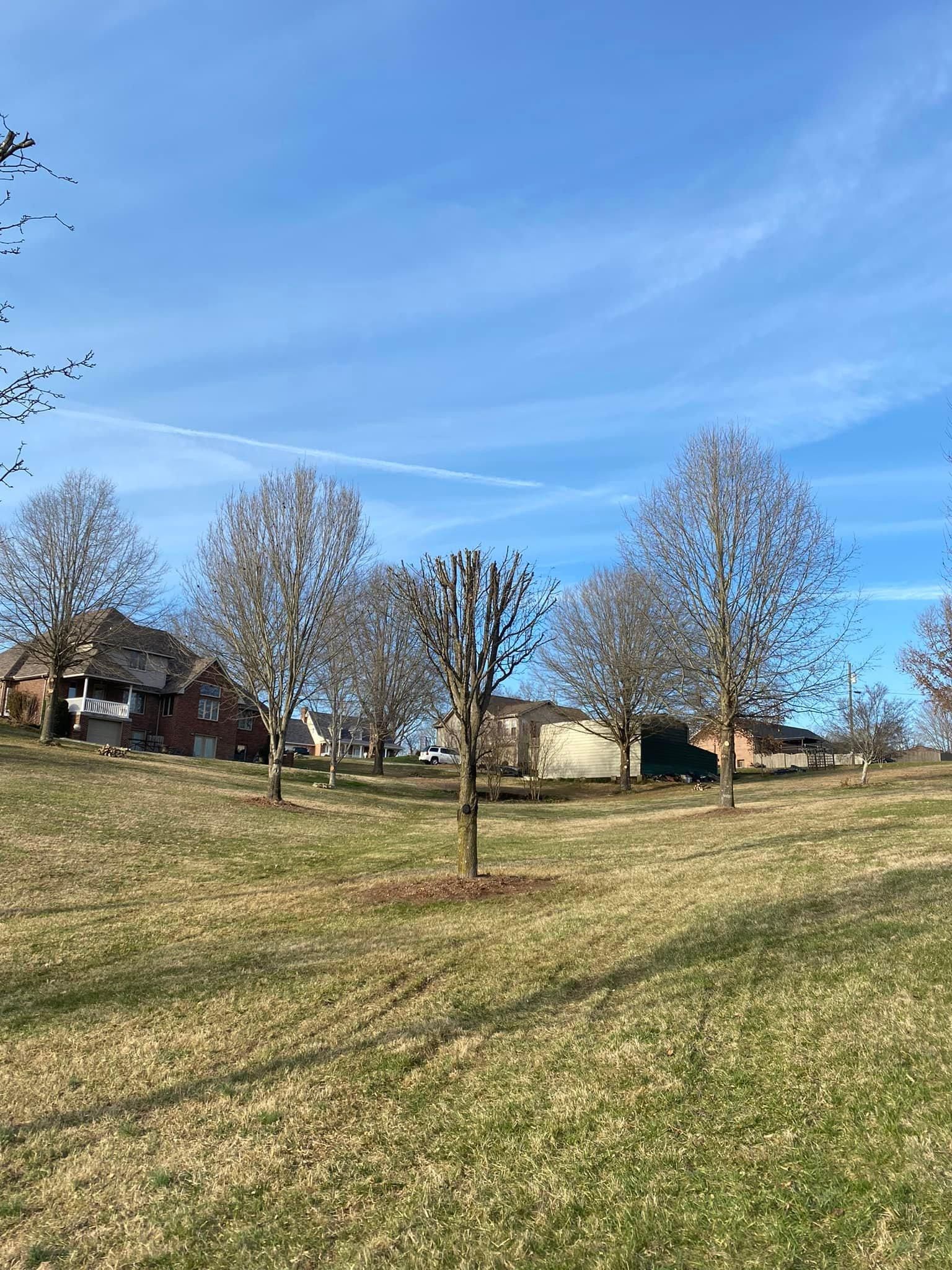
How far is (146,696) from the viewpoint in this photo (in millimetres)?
44156

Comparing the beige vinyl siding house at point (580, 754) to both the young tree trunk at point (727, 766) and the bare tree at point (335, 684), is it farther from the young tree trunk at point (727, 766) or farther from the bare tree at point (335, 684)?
the young tree trunk at point (727, 766)

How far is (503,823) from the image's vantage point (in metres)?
22.3

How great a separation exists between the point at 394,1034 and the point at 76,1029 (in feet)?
7.87

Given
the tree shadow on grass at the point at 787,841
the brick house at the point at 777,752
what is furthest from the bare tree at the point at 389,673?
the tree shadow on grass at the point at 787,841

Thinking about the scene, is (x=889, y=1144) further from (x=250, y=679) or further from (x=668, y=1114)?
(x=250, y=679)

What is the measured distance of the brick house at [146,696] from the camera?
1624 inches

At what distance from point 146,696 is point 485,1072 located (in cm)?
4307

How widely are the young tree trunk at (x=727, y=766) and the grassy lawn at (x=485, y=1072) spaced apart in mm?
11123

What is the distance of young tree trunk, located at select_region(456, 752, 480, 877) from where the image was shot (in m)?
11.3

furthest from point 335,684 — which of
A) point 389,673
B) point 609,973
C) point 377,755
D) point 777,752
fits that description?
point 777,752

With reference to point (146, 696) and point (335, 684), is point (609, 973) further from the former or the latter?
point (146, 696)

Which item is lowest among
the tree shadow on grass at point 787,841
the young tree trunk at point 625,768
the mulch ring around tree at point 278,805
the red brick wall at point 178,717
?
the mulch ring around tree at point 278,805

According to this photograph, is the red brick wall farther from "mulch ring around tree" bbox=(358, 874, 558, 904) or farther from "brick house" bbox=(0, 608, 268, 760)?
"mulch ring around tree" bbox=(358, 874, 558, 904)

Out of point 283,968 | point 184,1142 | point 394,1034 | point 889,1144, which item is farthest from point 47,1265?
point 283,968
